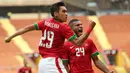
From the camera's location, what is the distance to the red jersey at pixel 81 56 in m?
7.93

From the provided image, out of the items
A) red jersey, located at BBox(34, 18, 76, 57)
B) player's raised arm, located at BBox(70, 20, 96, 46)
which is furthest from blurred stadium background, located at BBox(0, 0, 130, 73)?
player's raised arm, located at BBox(70, 20, 96, 46)

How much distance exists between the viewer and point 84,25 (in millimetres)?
30906

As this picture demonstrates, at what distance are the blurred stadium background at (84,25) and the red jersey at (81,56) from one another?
15145mm

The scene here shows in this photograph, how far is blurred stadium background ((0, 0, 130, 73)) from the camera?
79.3 feet

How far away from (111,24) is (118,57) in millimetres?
8467

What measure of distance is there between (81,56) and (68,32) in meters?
1.47

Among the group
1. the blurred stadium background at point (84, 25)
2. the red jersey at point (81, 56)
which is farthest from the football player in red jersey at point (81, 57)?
the blurred stadium background at point (84, 25)

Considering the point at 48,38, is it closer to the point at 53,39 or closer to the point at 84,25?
the point at 53,39

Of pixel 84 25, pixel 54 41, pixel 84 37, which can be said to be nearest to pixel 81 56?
pixel 54 41

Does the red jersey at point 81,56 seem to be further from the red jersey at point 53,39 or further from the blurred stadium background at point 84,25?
the blurred stadium background at point 84,25

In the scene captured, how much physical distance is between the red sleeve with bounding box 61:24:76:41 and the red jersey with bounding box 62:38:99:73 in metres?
1.33

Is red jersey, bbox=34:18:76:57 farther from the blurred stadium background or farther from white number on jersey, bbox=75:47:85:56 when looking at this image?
the blurred stadium background

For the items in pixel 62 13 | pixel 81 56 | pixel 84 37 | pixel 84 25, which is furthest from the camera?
pixel 84 25

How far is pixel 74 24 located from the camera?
779 centimetres
